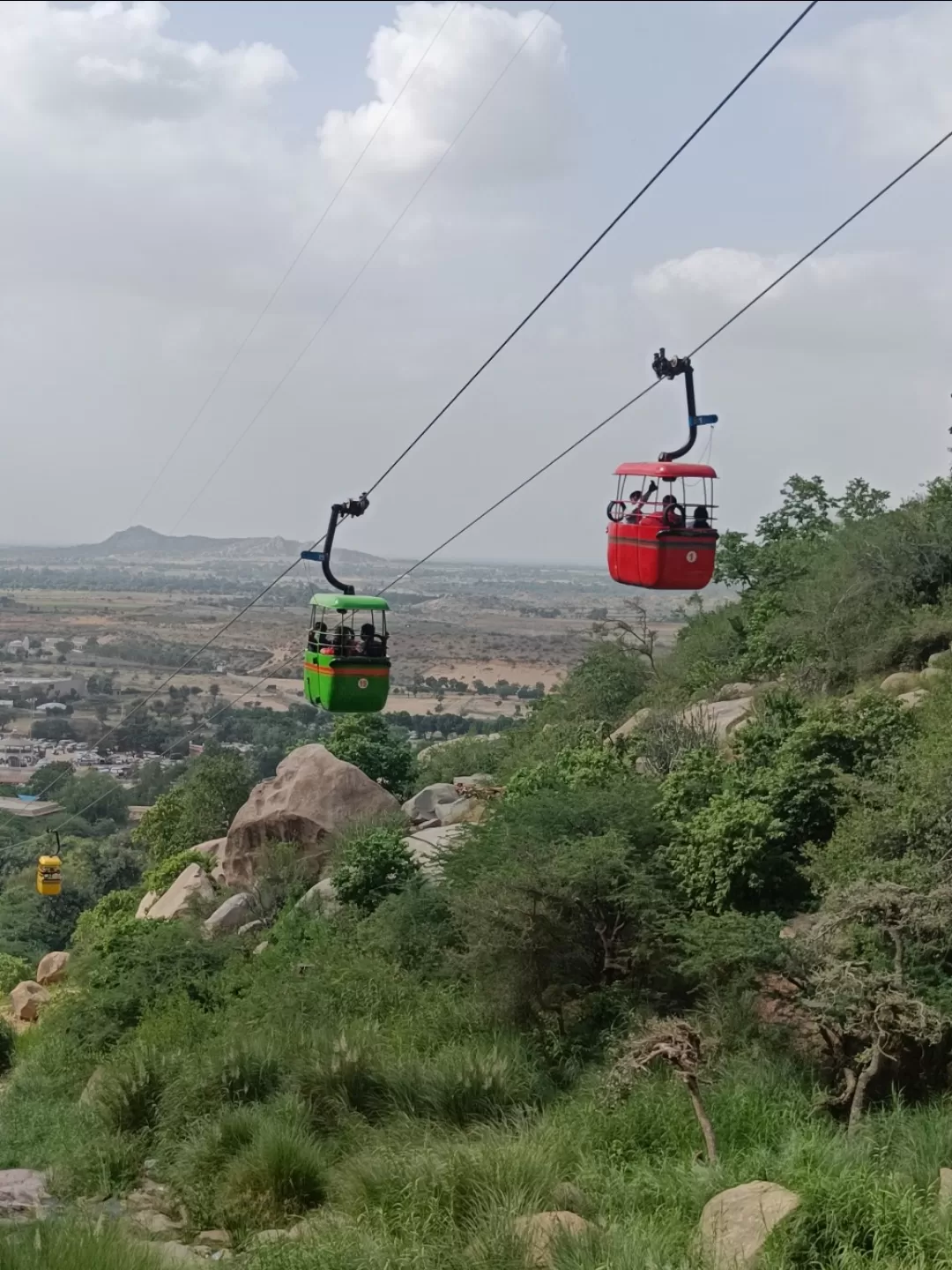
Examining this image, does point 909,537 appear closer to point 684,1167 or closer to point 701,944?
point 701,944

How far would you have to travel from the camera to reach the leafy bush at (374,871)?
20203 mm

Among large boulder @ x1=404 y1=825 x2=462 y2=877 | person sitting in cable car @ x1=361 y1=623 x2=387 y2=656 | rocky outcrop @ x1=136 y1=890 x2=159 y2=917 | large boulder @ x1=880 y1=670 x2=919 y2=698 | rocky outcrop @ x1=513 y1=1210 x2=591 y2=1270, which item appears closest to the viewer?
rocky outcrop @ x1=513 y1=1210 x2=591 y2=1270

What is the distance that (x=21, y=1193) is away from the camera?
11922 millimetres

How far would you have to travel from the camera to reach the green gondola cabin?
Result: 50.4 ft

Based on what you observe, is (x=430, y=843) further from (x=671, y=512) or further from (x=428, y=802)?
(x=671, y=512)

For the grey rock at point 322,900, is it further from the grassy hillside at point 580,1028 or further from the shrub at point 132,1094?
the shrub at point 132,1094

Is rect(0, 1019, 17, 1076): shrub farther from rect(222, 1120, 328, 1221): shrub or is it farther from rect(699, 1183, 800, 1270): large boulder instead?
rect(699, 1183, 800, 1270): large boulder

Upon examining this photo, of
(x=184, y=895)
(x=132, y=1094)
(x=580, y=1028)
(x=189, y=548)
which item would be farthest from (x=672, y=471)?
(x=189, y=548)

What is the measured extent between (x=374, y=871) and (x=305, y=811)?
4.89 m

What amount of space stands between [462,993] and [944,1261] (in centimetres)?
864

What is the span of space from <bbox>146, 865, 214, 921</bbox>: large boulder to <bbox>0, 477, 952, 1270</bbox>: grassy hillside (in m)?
1.79

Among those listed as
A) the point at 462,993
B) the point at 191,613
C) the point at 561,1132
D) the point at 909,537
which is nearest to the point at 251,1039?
the point at 462,993

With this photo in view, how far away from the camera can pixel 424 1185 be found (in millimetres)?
9703

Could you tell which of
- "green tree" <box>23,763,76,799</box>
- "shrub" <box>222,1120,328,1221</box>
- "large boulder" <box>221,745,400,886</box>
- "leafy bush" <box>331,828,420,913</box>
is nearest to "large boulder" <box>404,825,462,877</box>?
"leafy bush" <box>331,828,420,913</box>
